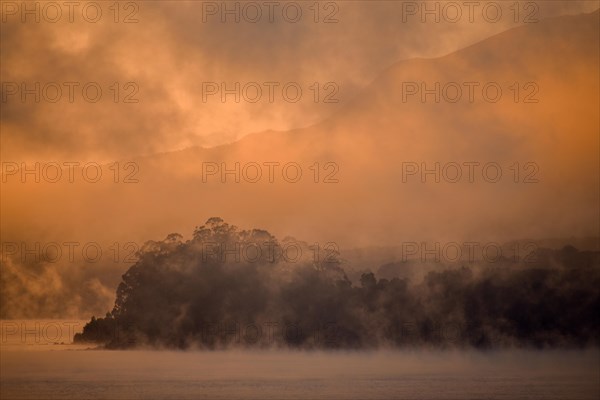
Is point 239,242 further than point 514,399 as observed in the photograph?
Yes

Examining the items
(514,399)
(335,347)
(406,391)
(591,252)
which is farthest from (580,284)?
(335,347)

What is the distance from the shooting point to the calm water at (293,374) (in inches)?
783

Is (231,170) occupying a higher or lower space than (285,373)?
higher

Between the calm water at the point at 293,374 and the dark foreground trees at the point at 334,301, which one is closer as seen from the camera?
the calm water at the point at 293,374

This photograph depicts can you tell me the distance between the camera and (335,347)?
74.8 ft

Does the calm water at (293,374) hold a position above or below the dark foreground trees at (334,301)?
below

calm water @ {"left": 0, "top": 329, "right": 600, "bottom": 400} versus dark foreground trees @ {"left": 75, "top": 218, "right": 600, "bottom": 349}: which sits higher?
dark foreground trees @ {"left": 75, "top": 218, "right": 600, "bottom": 349}

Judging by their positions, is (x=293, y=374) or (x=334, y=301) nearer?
(x=293, y=374)

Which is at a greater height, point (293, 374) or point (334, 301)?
point (334, 301)

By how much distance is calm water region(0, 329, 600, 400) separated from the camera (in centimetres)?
1989

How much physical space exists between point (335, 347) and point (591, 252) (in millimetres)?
7542

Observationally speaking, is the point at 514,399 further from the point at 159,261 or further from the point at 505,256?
the point at 159,261

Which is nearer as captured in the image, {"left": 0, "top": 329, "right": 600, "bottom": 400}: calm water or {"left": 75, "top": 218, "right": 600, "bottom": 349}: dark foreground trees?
{"left": 0, "top": 329, "right": 600, "bottom": 400}: calm water

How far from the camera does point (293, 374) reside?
863 inches
